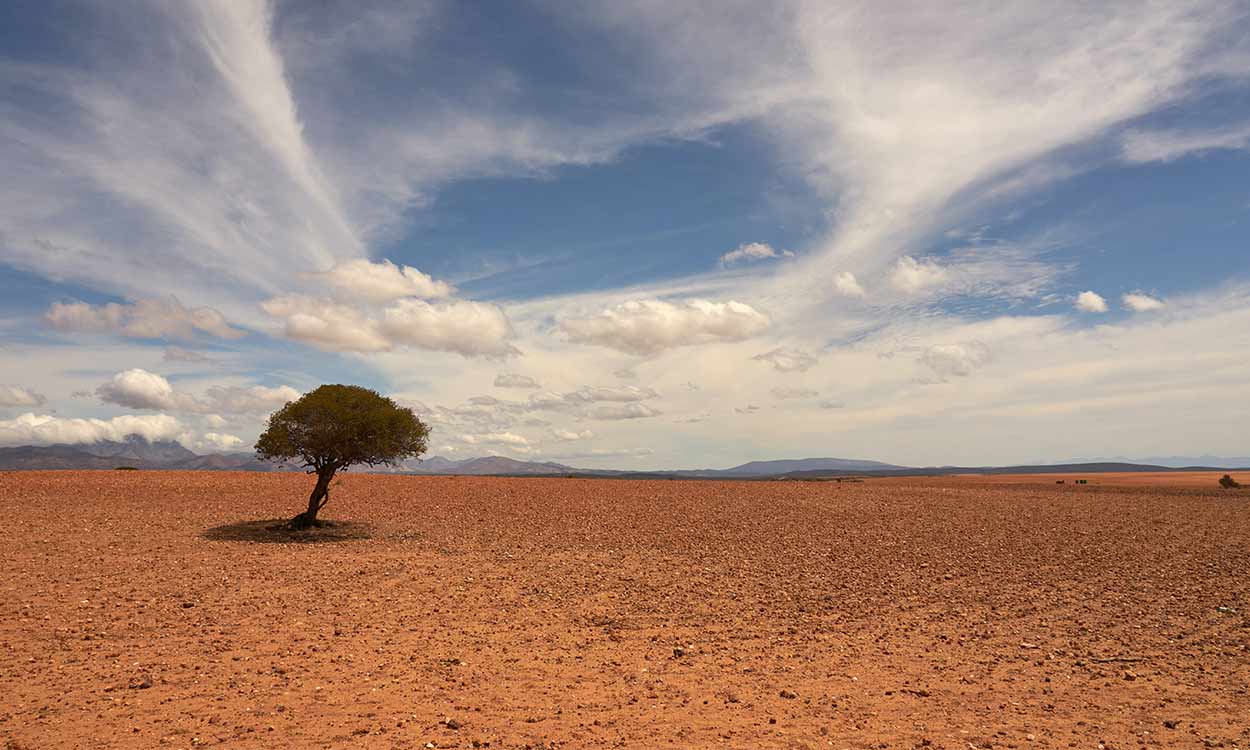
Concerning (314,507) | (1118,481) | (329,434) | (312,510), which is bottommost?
(312,510)

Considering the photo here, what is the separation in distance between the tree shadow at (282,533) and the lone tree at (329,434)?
64 cm

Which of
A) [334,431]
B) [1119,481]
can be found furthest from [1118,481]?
[334,431]

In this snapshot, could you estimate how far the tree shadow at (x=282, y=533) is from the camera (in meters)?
25.5

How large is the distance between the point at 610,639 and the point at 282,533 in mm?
18780

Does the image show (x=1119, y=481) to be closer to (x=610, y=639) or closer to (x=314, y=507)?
(x=314, y=507)

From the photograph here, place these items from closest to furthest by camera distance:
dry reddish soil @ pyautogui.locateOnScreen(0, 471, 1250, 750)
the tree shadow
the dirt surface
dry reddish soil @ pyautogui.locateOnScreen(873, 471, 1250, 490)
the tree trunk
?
dry reddish soil @ pyautogui.locateOnScreen(0, 471, 1250, 750) < the tree shadow < the tree trunk < the dirt surface < dry reddish soil @ pyautogui.locateOnScreen(873, 471, 1250, 490)

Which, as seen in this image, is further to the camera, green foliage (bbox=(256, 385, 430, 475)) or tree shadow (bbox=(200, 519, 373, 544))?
green foliage (bbox=(256, 385, 430, 475))

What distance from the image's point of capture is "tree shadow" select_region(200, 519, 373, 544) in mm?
25500

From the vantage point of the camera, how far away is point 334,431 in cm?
2820

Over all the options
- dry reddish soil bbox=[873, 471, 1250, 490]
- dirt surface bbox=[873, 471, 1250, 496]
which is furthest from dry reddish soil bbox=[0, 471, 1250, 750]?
dry reddish soil bbox=[873, 471, 1250, 490]

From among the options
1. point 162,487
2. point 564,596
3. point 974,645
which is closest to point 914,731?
point 974,645

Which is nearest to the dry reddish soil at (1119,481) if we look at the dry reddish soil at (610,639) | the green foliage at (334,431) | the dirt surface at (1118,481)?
the dirt surface at (1118,481)

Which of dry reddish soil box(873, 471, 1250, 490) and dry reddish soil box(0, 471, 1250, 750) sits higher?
dry reddish soil box(873, 471, 1250, 490)

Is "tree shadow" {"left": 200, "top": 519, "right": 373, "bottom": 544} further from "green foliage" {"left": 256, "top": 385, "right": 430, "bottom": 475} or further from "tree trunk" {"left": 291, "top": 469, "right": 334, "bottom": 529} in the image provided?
"green foliage" {"left": 256, "top": 385, "right": 430, "bottom": 475}
